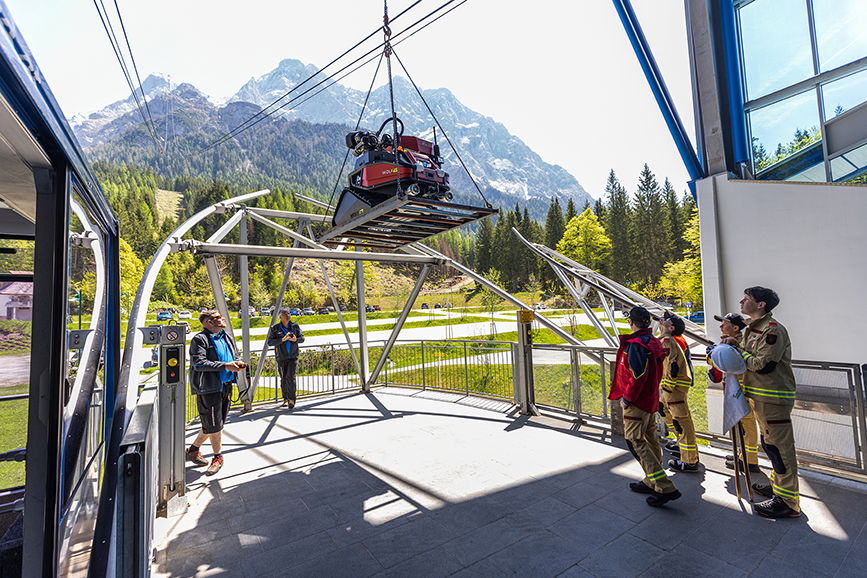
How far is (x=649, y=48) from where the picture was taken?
10539mm

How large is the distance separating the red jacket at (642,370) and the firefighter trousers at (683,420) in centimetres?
90

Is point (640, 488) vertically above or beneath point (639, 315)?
beneath

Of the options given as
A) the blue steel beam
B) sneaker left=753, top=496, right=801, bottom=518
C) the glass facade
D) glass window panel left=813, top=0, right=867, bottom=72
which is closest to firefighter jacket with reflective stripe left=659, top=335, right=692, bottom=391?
sneaker left=753, top=496, right=801, bottom=518

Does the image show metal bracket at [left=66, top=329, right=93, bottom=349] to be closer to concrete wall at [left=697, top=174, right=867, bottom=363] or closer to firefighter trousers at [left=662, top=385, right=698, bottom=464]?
firefighter trousers at [left=662, top=385, right=698, bottom=464]

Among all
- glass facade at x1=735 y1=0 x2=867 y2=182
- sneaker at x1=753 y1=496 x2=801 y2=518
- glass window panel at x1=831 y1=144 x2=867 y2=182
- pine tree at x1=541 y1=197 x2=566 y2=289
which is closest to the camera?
sneaker at x1=753 y1=496 x2=801 y2=518

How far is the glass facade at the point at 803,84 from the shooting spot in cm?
845

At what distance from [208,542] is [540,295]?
2594 inches

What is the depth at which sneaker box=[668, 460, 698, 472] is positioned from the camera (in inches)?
198

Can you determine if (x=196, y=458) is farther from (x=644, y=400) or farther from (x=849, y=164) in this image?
(x=849, y=164)

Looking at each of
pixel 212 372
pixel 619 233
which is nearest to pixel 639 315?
pixel 212 372

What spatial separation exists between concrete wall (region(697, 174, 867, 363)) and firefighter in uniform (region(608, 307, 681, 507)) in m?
6.14

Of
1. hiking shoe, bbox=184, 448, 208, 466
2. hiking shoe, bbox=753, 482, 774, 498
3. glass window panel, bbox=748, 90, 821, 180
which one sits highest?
glass window panel, bbox=748, 90, 821, 180

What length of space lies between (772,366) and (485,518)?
10.2 ft

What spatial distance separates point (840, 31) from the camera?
8.63 m
